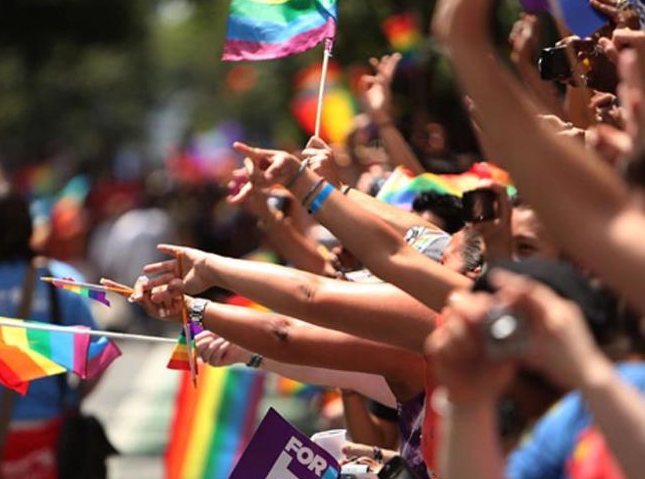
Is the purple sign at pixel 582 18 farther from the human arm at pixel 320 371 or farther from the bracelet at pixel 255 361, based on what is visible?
the bracelet at pixel 255 361

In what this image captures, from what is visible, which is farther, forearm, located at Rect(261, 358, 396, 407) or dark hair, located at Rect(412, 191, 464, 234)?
dark hair, located at Rect(412, 191, 464, 234)

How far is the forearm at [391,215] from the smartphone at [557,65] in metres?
0.61

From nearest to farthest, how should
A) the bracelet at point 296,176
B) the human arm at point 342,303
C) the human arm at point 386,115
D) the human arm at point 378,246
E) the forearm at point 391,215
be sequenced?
the human arm at point 378,246
the human arm at point 342,303
the bracelet at point 296,176
the forearm at point 391,215
the human arm at point 386,115

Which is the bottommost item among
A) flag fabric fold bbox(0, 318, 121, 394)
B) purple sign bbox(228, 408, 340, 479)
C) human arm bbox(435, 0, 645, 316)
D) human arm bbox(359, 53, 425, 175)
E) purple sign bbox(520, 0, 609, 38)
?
human arm bbox(359, 53, 425, 175)

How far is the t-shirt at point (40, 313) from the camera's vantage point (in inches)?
296

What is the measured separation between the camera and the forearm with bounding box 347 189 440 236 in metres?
5.67

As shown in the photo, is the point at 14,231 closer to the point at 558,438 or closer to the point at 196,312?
the point at 196,312

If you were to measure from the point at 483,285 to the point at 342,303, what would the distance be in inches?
46.3

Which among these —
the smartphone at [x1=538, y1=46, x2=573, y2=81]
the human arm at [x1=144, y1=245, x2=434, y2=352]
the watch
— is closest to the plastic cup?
the watch

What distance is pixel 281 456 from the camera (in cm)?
527

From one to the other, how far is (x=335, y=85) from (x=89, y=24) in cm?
3396

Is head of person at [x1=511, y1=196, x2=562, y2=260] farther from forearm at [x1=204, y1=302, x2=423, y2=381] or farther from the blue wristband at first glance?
the blue wristband

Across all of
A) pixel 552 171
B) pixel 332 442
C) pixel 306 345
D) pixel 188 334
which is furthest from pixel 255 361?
pixel 552 171

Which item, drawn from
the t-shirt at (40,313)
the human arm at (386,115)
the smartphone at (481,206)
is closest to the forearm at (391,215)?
the smartphone at (481,206)
